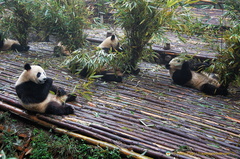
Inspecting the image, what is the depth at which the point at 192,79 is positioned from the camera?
512 centimetres

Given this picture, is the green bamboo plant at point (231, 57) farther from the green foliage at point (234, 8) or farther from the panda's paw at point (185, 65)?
the panda's paw at point (185, 65)

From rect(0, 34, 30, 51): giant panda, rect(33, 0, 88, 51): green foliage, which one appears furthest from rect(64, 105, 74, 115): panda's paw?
rect(0, 34, 30, 51): giant panda

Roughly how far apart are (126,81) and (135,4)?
63.7 inches

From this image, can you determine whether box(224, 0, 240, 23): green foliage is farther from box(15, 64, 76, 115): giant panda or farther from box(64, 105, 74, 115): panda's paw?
box(15, 64, 76, 115): giant panda

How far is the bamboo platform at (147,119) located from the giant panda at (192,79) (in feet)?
0.58

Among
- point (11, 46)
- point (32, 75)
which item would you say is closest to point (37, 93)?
point (32, 75)

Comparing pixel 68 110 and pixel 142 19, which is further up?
pixel 142 19

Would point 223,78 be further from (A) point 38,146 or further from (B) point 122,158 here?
(A) point 38,146

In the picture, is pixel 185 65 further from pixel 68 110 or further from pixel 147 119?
pixel 68 110

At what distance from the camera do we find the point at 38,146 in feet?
9.05

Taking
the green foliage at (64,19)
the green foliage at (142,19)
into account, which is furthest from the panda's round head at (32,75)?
the green foliage at (64,19)

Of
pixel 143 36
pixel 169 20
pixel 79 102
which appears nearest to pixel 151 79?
pixel 143 36

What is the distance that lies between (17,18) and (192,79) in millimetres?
5001

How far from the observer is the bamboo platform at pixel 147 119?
2830 mm
